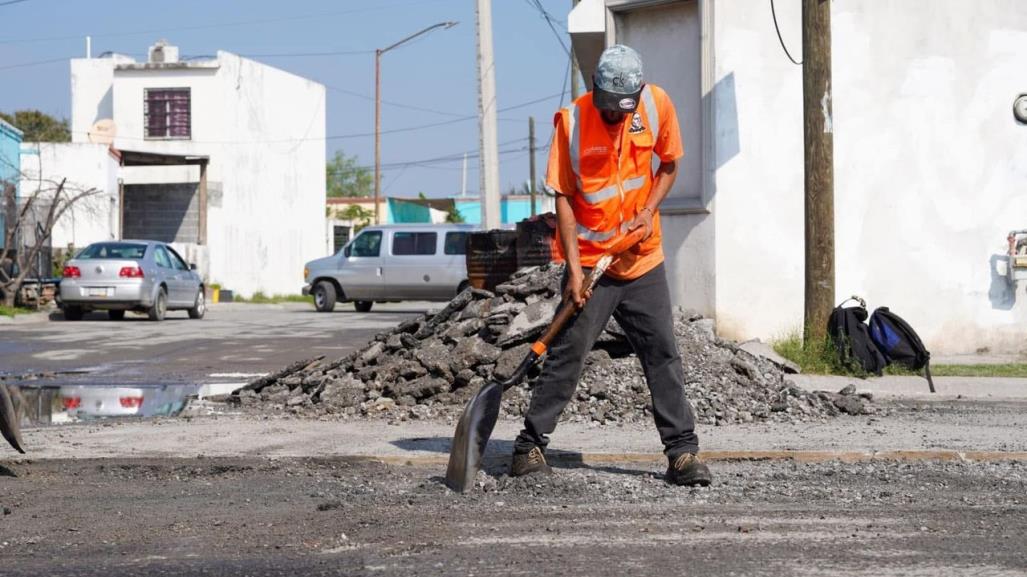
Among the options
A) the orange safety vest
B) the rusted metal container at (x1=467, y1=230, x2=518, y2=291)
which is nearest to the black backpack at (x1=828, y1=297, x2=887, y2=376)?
the rusted metal container at (x1=467, y1=230, x2=518, y2=291)

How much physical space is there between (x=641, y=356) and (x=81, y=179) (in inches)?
1319

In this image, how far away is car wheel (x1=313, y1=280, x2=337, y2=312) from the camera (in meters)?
31.9

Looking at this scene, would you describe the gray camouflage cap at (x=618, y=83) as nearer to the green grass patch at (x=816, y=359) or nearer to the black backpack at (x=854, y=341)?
the black backpack at (x=854, y=341)

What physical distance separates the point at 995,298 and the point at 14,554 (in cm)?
1187

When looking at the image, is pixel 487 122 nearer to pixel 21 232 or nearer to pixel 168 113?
pixel 21 232

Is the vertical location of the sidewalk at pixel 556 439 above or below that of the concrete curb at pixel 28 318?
below

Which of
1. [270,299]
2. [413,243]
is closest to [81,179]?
[270,299]

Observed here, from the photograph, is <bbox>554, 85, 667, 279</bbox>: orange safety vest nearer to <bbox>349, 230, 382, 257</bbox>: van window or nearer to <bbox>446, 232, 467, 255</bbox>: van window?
<bbox>446, 232, 467, 255</bbox>: van window

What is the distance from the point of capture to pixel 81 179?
37.5 meters

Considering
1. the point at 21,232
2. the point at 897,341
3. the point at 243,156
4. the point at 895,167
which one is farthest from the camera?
the point at 243,156

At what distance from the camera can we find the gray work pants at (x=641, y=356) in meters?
6.50

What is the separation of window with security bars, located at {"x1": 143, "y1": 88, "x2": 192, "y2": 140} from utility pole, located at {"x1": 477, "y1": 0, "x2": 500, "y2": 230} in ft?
84.4

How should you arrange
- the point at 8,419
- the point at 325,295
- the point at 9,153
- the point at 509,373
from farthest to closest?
the point at 9,153
the point at 325,295
the point at 509,373
the point at 8,419

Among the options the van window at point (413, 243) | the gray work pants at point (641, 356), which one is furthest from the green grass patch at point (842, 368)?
the van window at point (413, 243)
